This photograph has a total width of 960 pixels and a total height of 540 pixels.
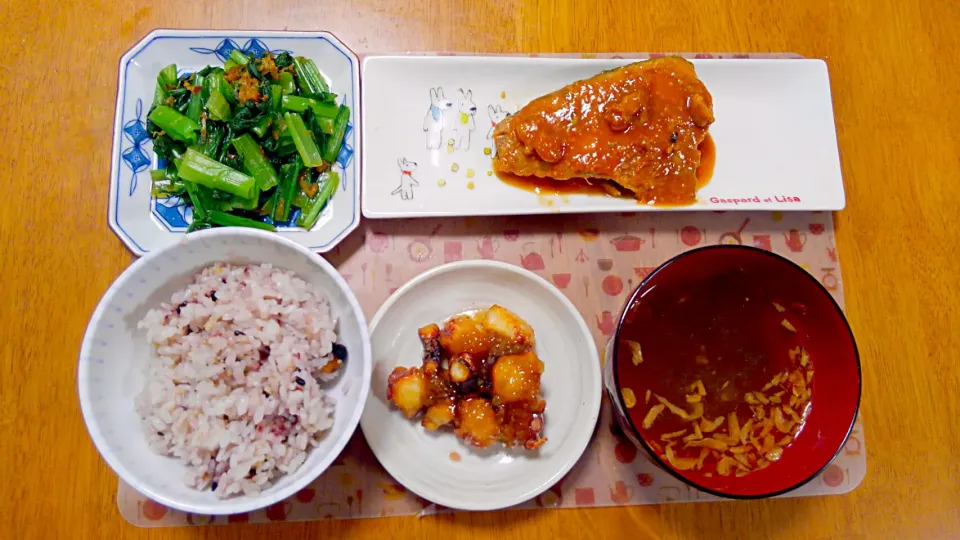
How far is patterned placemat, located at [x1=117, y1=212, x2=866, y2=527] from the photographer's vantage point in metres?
1.68

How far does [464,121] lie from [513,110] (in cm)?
17

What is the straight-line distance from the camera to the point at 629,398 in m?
1.50

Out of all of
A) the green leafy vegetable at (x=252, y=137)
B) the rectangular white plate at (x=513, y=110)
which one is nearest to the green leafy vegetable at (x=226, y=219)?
the green leafy vegetable at (x=252, y=137)

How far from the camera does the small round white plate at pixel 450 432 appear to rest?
1.61m

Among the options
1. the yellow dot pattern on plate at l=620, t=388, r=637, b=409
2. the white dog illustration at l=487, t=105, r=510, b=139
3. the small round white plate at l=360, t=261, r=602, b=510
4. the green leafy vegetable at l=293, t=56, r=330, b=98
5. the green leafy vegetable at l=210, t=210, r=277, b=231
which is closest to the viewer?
the yellow dot pattern on plate at l=620, t=388, r=637, b=409

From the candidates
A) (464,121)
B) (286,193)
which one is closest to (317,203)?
(286,193)

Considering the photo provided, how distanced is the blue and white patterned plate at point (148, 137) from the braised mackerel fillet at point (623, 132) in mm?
459

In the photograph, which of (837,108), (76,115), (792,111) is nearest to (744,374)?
(792,111)

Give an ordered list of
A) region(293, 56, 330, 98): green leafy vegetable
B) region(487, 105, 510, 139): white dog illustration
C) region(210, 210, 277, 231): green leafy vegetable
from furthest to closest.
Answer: region(487, 105, 510, 139): white dog illustration → region(293, 56, 330, 98): green leafy vegetable → region(210, 210, 277, 231): green leafy vegetable

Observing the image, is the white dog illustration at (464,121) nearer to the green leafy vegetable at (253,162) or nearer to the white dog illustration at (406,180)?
the white dog illustration at (406,180)

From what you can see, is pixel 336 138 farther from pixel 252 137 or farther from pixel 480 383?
pixel 480 383

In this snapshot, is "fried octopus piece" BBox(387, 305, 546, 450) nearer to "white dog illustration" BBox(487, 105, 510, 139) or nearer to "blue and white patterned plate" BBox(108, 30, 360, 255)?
"blue and white patterned plate" BBox(108, 30, 360, 255)

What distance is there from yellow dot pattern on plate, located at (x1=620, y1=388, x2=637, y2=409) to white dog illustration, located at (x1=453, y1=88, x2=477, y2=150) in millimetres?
871

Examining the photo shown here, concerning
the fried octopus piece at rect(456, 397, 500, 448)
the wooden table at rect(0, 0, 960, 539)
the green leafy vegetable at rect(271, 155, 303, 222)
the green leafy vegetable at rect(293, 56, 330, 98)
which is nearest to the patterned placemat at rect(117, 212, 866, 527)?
the wooden table at rect(0, 0, 960, 539)
